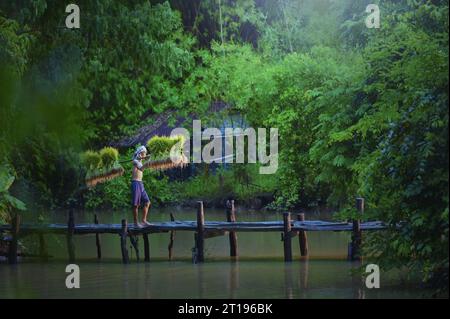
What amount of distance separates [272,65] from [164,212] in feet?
20.7

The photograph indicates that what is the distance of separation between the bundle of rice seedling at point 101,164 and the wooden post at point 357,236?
9.00 metres

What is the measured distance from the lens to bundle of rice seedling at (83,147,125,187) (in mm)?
30766

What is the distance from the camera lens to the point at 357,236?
2317 cm

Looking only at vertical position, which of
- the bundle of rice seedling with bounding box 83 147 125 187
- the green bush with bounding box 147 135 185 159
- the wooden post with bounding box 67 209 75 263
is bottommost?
the wooden post with bounding box 67 209 75 263

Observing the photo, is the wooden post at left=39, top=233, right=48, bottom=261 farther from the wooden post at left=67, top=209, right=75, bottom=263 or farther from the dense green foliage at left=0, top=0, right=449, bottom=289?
the dense green foliage at left=0, top=0, right=449, bottom=289

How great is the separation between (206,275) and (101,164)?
10.9 metres

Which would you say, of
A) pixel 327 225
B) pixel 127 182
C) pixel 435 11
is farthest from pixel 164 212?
pixel 435 11

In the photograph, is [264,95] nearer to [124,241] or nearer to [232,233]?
[232,233]

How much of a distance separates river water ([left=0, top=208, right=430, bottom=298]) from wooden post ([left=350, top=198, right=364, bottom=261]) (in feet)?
0.85

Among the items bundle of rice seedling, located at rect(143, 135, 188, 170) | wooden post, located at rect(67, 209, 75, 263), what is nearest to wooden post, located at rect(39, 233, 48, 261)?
wooden post, located at rect(67, 209, 75, 263)

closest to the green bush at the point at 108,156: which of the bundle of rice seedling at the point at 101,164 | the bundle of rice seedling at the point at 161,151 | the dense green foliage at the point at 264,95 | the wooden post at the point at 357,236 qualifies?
the bundle of rice seedling at the point at 101,164

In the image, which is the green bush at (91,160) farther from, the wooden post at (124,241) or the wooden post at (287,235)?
the wooden post at (287,235)

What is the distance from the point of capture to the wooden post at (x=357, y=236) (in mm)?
22766

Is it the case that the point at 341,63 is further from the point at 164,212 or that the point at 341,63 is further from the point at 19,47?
the point at 19,47
